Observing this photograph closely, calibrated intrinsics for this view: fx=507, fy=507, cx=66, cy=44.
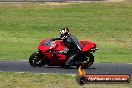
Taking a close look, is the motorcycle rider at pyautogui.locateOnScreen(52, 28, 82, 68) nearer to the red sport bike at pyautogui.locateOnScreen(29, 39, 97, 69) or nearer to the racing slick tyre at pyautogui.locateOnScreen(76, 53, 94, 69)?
the red sport bike at pyautogui.locateOnScreen(29, 39, 97, 69)

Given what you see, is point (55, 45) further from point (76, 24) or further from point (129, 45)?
point (76, 24)

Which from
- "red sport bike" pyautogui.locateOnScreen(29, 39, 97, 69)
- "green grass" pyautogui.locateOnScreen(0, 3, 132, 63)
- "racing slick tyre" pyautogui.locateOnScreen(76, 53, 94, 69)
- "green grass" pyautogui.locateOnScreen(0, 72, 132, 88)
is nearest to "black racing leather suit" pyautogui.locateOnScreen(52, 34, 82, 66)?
"red sport bike" pyautogui.locateOnScreen(29, 39, 97, 69)

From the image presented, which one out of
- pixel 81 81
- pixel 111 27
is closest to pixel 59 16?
pixel 111 27

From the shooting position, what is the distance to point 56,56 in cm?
2194

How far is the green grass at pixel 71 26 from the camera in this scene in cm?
2831

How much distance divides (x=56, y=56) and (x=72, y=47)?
806mm

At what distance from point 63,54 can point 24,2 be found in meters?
34.0

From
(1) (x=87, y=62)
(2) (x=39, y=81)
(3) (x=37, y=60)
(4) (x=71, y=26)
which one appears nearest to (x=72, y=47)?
(1) (x=87, y=62)

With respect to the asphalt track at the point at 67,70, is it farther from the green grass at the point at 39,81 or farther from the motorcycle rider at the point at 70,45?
the green grass at the point at 39,81

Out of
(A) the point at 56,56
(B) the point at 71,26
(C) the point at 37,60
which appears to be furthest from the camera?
(B) the point at 71,26

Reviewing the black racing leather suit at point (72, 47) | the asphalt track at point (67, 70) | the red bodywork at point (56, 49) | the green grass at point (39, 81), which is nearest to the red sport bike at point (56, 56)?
the red bodywork at point (56, 49)

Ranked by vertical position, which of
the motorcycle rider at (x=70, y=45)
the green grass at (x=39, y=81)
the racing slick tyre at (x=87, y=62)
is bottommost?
the racing slick tyre at (x=87, y=62)

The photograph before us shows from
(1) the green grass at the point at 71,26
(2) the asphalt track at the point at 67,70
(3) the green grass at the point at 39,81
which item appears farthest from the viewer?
(1) the green grass at the point at 71,26

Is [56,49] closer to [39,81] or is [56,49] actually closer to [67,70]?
[67,70]
